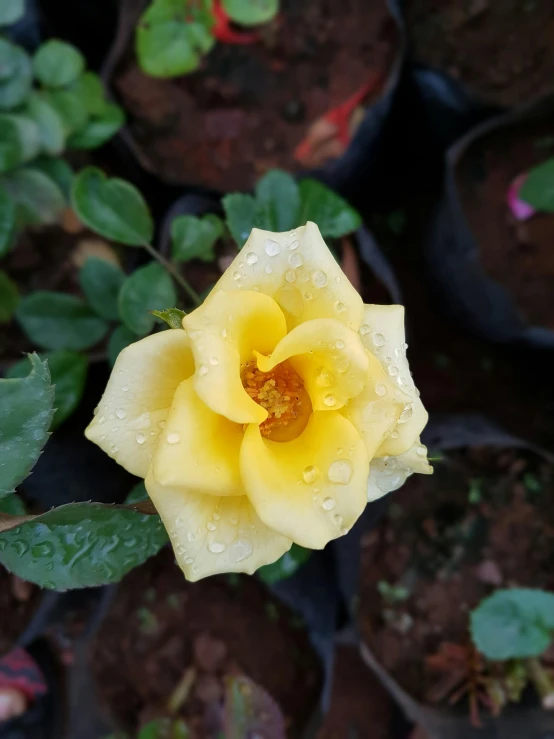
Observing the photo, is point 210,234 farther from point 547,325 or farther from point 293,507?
point 547,325

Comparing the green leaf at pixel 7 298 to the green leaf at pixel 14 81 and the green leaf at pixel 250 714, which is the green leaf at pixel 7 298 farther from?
the green leaf at pixel 250 714

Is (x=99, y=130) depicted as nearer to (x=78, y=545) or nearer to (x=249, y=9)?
(x=249, y=9)

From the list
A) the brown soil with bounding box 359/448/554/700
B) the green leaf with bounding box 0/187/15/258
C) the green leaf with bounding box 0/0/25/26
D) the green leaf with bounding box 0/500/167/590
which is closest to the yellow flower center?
the green leaf with bounding box 0/500/167/590

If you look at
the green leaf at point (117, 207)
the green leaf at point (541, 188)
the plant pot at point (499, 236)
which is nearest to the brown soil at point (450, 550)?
the plant pot at point (499, 236)

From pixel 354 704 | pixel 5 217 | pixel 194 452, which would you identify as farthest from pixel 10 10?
pixel 354 704

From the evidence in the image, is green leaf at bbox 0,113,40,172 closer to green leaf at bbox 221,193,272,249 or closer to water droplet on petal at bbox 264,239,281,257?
green leaf at bbox 221,193,272,249
